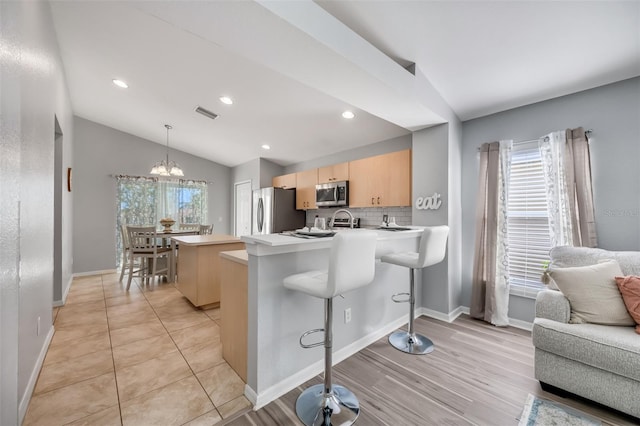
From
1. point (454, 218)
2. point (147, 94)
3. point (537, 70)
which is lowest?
point (454, 218)

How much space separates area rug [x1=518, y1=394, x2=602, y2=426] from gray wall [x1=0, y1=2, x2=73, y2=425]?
2.71 meters

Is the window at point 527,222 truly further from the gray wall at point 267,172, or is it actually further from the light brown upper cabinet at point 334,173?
the gray wall at point 267,172

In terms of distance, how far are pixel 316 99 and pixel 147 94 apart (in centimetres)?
250

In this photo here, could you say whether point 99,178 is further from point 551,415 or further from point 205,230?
point 551,415

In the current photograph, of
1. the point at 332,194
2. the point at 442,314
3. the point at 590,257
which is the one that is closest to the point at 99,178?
the point at 332,194

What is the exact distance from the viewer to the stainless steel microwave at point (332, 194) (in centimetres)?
407

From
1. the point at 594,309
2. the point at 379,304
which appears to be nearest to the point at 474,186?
the point at 594,309

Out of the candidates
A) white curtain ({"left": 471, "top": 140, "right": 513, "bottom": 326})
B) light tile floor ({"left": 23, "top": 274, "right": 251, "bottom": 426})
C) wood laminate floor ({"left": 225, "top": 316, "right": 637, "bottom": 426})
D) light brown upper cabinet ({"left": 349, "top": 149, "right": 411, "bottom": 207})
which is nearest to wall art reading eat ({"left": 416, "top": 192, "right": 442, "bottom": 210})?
light brown upper cabinet ({"left": 349, "top": 149, "right": 411, "bottom": 207})

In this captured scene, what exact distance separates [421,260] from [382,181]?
1619 millimetres

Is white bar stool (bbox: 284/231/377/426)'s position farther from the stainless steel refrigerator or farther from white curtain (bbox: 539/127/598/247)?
the stainless steel refrigerator

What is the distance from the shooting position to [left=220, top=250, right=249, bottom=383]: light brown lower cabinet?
6.01 feet

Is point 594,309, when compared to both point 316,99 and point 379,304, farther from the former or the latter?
point 316,99

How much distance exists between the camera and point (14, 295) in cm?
136

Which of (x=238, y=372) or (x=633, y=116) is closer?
(x=238, y=372)
